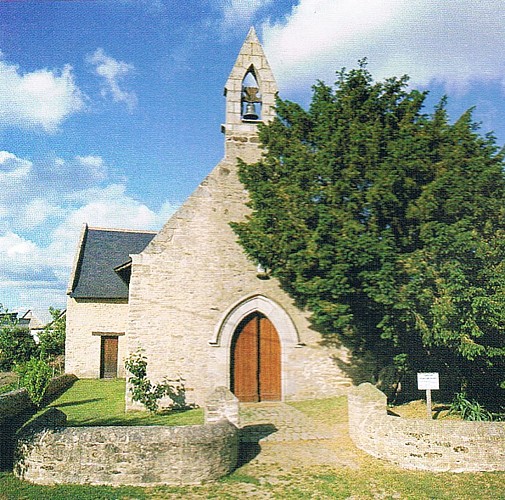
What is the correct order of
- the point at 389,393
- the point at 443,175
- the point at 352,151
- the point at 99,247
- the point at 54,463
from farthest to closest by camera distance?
1. the point at 99,247
2. the point at 389,393
3. the point at 352,151
4. the point at 443,175
5. the point at 54,463

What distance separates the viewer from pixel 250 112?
1664 cm

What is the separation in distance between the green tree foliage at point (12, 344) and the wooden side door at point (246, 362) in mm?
14297

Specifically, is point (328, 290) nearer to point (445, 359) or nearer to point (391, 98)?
point (445, 359)

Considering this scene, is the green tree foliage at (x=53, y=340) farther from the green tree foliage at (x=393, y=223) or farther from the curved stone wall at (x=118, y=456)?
the curved stone wall at (x=118, y=456)

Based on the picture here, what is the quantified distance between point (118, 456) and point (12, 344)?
19.9 metres

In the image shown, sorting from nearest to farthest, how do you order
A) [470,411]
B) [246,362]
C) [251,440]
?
[470,411]
[251,440]
[246,362]

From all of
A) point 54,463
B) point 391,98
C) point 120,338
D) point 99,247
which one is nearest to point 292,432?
point 54,463

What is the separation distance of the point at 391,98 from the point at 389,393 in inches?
317

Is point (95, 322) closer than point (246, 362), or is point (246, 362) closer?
point (246, 362)

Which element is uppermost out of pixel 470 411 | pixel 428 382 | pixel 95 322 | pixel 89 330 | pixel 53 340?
pixel 95 322

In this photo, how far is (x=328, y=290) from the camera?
471 inches

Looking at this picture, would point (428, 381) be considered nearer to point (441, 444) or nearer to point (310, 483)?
point (441, 444)

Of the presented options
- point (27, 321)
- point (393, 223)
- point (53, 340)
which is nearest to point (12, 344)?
point (53, 340)

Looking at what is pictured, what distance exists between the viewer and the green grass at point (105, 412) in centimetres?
1259
